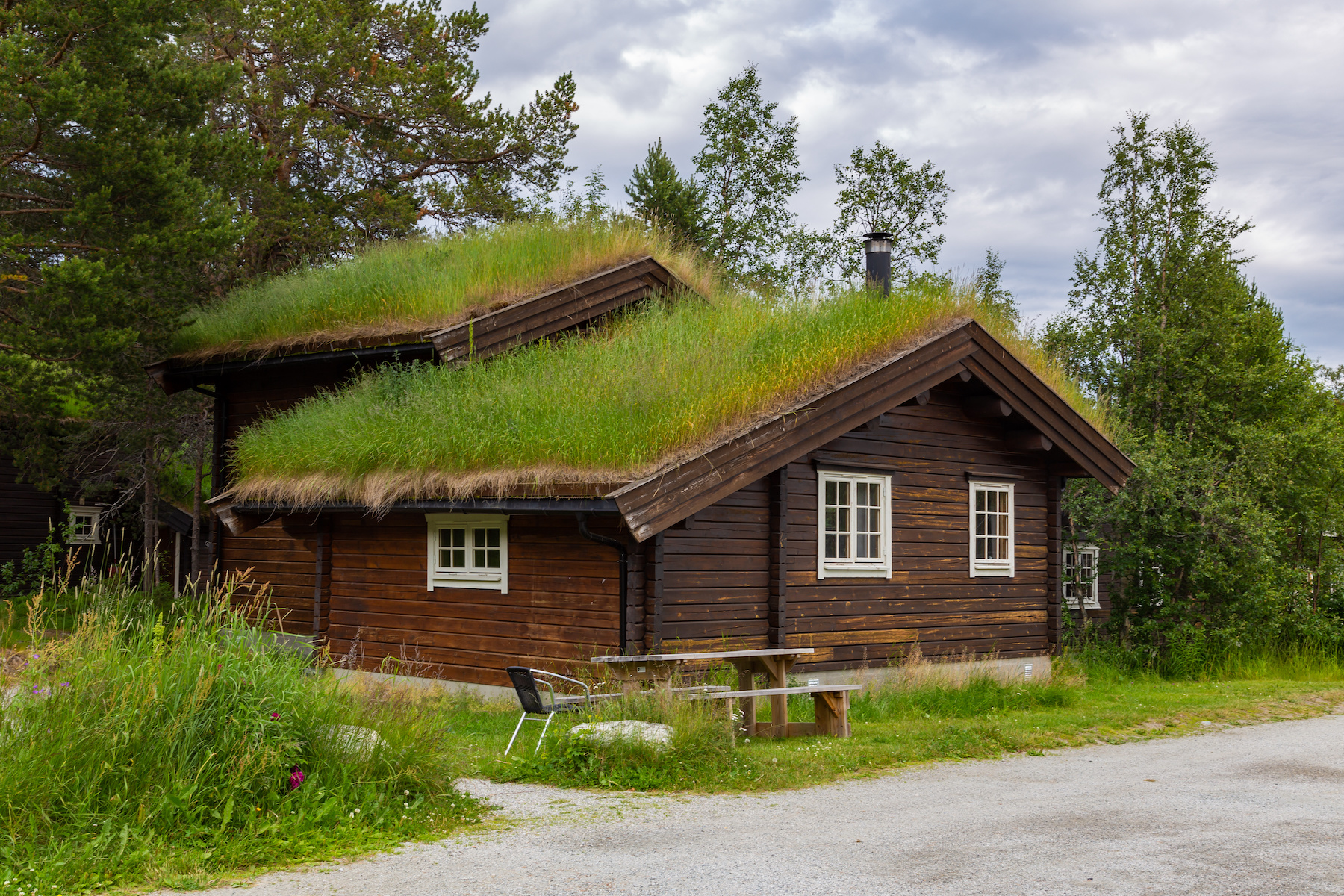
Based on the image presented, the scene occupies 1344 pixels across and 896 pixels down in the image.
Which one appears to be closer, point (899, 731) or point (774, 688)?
point (774, 688)

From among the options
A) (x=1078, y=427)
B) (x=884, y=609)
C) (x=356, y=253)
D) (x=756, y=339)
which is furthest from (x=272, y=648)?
(x=356, y=253)

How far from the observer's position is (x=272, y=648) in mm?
7395

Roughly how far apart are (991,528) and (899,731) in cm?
538

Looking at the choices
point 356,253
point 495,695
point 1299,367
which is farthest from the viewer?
point 356,253

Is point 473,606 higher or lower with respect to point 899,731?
higher

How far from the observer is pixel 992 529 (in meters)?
15.8

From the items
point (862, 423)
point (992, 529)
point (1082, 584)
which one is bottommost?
point (1082, 584)

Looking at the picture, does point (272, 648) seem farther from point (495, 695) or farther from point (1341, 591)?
point (1341, 591)

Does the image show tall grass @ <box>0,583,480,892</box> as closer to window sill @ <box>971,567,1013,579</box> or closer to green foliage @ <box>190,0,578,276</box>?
window sill @ <box>971,567,1013,579</box>

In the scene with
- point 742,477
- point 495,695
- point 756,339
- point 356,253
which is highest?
point 356,253

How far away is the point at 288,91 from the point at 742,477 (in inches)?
711

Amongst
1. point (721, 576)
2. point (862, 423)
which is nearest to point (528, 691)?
point (721, 576)

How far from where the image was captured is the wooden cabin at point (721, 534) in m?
11.6

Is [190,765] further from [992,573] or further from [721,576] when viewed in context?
[992,573]
